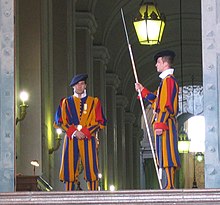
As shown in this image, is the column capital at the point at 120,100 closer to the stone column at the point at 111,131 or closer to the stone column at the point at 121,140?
the stone column at the point at 121,140

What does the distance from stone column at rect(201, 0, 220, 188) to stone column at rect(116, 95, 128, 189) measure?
26413 mm

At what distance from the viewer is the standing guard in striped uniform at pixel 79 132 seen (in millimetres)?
16672

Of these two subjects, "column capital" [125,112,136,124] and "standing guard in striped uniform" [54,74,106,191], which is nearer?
"standing guard in striped uniform" [54,74,106,191]

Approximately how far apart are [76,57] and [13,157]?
50.3 ft

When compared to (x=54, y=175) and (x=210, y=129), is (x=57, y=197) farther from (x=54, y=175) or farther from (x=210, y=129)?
(x=54, y=175)

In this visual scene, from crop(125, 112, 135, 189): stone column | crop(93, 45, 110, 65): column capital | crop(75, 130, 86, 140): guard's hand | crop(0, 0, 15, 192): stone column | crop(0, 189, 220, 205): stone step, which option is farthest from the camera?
crop(125, 112, 135, 189): stone column

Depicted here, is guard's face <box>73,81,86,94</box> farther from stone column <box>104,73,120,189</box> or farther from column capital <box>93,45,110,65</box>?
stone column <box>104,73,120,189</box>

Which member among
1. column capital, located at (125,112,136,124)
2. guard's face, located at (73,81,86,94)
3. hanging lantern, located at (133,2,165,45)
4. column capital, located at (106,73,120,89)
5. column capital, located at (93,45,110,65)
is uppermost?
column capital, located at (93,45,110,65)

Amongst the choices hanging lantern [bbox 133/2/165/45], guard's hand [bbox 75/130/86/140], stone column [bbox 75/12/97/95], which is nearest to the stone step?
guard's hand [bbox 75/130/86/140]

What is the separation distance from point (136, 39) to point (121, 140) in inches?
144

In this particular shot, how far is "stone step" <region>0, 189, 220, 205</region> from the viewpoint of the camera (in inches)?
496

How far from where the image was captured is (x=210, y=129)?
1509 cm

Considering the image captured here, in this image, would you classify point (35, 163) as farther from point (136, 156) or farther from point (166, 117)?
point (136, 156)

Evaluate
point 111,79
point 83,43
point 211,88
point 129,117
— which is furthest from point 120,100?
point 211,88
